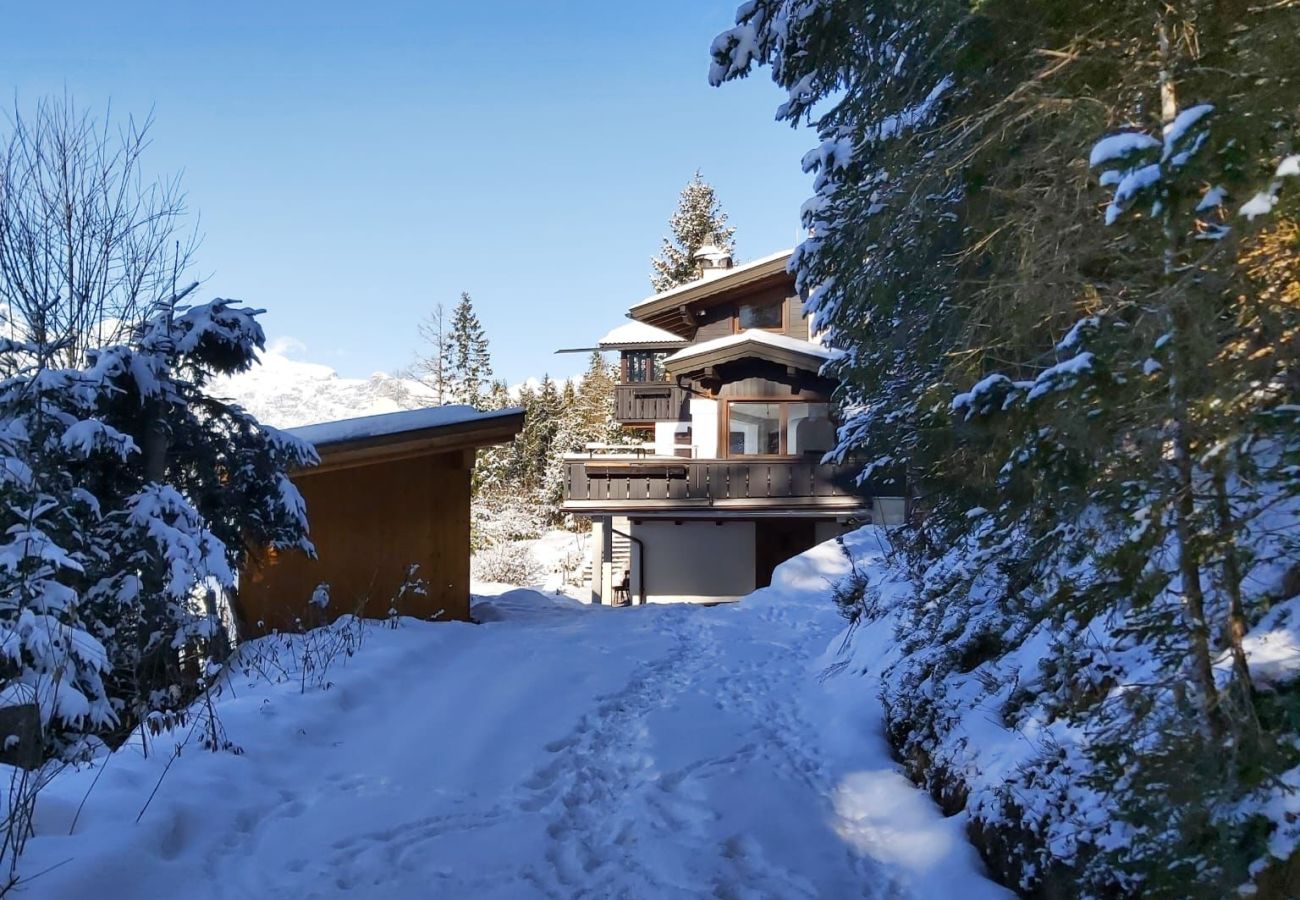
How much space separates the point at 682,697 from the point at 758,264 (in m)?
17.8

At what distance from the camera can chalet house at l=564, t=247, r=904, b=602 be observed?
68.3 ft

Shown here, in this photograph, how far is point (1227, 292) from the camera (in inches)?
107

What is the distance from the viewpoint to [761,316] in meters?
24.8

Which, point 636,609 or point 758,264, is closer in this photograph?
point 636,609

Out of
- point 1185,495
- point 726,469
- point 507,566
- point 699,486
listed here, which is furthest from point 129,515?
point 507,566

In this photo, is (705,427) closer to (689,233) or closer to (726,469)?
(726,469)

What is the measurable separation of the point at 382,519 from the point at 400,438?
1.30 m

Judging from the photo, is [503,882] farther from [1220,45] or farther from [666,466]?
[666,466]

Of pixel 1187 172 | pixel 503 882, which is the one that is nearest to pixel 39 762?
pixel 503 882

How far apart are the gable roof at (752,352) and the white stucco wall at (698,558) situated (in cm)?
407

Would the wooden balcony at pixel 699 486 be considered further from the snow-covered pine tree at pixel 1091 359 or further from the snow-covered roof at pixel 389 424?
the snow-covered pine tree at pixel 1091 359

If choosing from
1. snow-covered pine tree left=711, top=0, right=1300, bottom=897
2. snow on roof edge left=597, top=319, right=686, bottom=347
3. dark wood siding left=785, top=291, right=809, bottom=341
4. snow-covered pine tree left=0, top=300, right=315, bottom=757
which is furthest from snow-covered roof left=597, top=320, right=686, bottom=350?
snow-covered pine tree left=711, top=0, right=1300, bottom=897

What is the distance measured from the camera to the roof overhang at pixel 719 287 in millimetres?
23719

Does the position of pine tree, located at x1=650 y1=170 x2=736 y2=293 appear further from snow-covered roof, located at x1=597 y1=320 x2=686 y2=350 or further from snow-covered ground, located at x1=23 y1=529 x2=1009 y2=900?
snow-covered ground, located at x1=23 y1=529 x2=1009 y2=900
